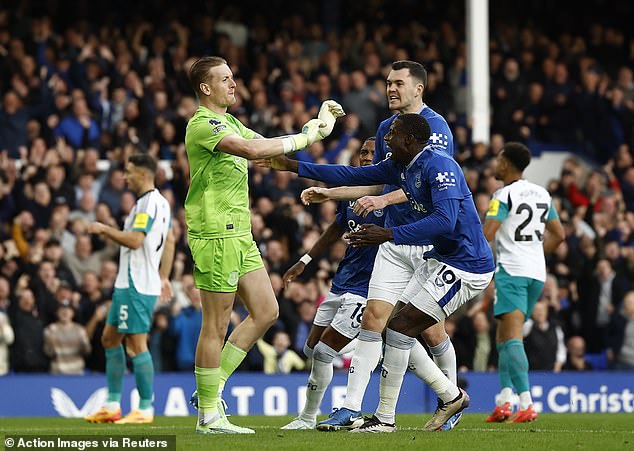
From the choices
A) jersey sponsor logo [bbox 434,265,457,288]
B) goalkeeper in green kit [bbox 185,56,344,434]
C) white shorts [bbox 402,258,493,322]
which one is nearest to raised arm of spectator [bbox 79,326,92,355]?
goalkeeper in green kit [bbox 185,56,344,434]

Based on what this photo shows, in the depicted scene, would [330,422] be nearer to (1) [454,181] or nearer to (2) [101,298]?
(1) [454,181]

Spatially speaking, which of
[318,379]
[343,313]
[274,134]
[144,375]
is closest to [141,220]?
[144,375]

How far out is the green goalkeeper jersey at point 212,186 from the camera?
370 inches

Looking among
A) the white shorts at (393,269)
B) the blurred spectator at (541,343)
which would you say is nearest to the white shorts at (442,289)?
the white shorts at (393,269)

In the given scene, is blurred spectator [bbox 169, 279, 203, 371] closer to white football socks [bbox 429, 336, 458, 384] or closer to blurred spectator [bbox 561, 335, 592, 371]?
blurred spectator [bbox 561, 335, 592, 371]

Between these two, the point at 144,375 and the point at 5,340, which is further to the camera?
the point at 5,340

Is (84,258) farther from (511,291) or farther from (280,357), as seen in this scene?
(511,291)

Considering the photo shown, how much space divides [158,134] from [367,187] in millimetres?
8980

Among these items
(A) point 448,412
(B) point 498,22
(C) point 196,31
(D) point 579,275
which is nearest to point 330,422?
(A) point 448,412

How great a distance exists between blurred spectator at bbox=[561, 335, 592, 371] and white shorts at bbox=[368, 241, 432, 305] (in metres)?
7.85

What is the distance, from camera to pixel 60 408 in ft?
49.6

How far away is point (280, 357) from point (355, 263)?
5676 mm

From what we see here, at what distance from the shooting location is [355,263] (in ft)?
35.5
